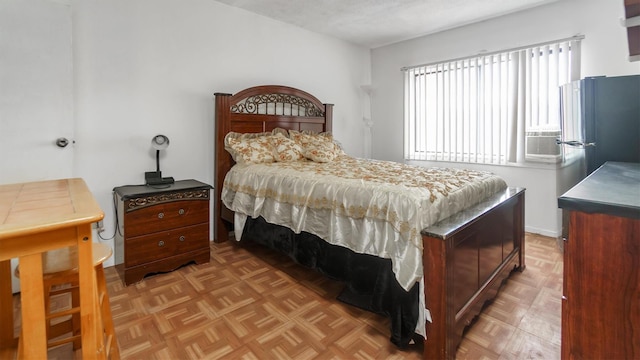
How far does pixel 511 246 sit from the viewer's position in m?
2.37

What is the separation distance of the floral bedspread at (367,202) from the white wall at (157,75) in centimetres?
87

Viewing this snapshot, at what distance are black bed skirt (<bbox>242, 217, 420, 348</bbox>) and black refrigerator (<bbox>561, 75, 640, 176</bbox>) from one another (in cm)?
210

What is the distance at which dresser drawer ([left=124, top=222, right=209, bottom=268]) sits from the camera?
7.63ft

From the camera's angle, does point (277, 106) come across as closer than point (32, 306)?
No

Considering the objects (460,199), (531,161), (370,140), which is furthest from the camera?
(370,140)

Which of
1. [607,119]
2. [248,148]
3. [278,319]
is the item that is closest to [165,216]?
[248,148]

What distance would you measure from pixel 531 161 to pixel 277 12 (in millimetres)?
3284

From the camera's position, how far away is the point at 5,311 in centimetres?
146

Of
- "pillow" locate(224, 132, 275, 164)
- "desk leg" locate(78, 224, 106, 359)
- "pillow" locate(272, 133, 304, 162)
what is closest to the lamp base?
"pillow" locate(224, 132, 275, 164)

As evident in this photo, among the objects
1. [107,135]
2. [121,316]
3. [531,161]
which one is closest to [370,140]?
[531,161]

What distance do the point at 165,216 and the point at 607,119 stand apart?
3.59 m

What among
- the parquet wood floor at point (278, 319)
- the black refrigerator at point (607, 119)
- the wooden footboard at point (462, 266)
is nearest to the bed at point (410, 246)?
the wooden footboard at point (462, 266)

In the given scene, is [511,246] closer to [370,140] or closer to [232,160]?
[232,160]

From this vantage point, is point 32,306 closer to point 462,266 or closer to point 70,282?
point 70,282
